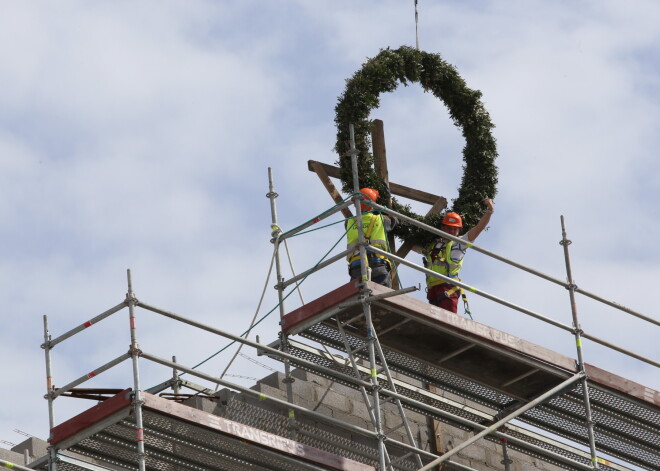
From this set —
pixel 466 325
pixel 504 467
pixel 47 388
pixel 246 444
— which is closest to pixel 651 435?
pixel 504 467

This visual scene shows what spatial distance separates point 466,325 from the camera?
20.2 m

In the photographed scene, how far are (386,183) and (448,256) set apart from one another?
55.2 inches

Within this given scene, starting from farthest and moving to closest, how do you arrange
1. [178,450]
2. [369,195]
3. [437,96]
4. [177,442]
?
1. [437,96]
2. [369,195]
3. [178,450]
4. [177,442]

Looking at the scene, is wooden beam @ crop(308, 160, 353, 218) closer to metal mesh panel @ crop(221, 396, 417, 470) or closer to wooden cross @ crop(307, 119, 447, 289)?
wooden cross @ crop(307, 119, 447, 289)

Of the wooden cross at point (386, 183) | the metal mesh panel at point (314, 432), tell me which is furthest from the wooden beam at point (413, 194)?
the metal mesh panel at point (314, 432)

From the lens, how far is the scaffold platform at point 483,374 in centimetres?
1992

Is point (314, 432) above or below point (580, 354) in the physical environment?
below

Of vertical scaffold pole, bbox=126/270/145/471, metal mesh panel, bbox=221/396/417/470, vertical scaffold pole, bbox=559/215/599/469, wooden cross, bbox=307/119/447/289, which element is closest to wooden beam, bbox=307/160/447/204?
wooden cross, bbox=307/119/447/289

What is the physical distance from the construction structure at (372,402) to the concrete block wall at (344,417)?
0.07ft

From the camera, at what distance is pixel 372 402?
20734mm

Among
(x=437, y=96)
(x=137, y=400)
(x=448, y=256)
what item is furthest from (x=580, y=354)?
(x=137, y=400)

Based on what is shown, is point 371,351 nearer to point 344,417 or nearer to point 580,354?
point 344,417

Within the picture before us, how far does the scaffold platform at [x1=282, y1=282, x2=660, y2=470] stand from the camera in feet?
65.4

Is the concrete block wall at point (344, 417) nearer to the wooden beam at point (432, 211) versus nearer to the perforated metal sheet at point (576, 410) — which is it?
the perforated metal sheet at point (576, 410)
